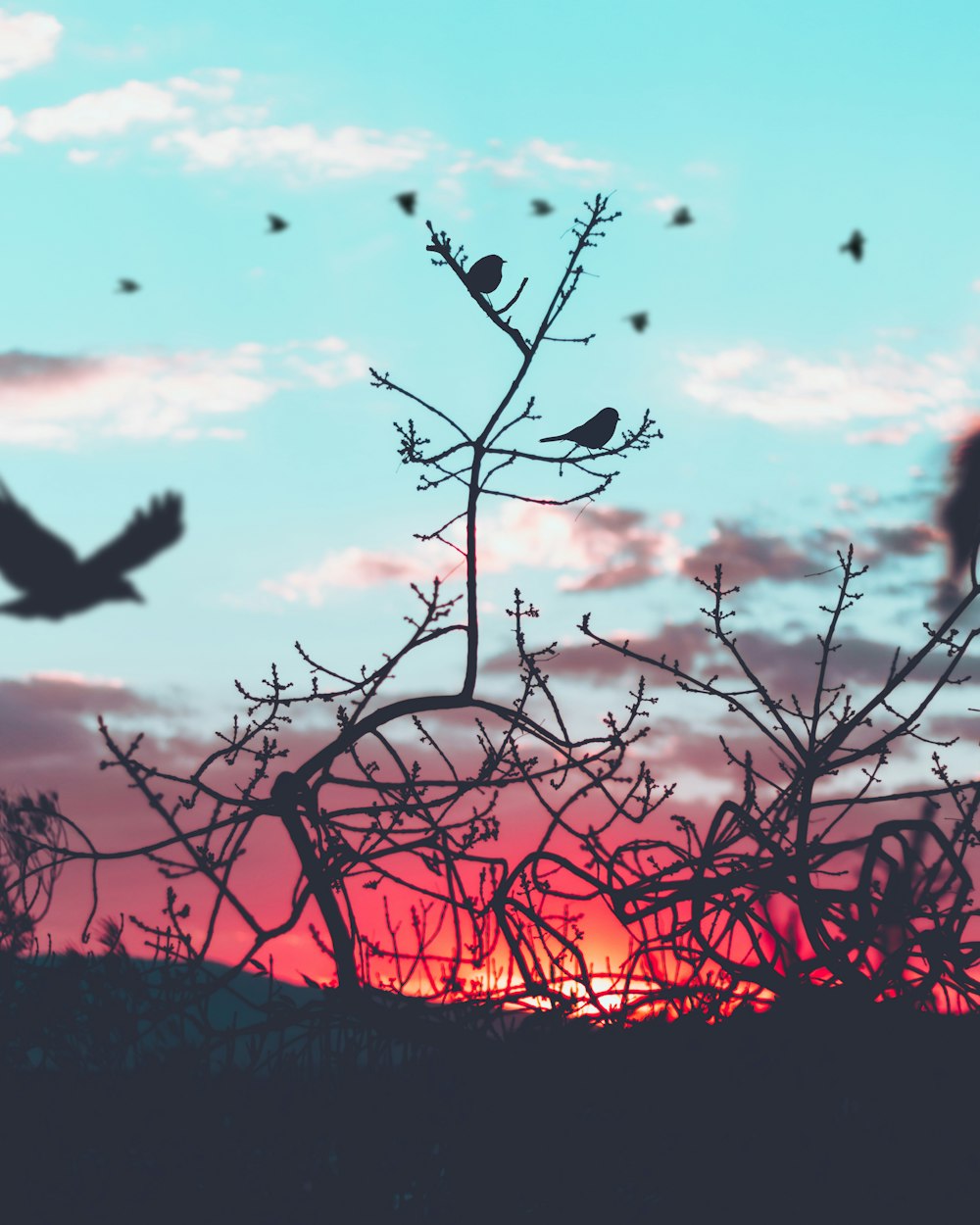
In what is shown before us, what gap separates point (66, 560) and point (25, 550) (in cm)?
81

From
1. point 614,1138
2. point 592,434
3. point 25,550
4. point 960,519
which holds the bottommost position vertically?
point 614,1138

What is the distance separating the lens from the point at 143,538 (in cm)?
1381

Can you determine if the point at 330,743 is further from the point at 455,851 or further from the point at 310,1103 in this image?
the point at 310,1103

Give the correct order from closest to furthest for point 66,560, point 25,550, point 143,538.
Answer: point 25,550, point 66,560, point 143,538

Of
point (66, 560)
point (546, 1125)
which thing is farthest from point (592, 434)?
point (66, 560)

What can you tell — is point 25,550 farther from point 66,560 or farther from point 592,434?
point 592,434

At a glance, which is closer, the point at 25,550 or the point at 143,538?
the point at 25,550

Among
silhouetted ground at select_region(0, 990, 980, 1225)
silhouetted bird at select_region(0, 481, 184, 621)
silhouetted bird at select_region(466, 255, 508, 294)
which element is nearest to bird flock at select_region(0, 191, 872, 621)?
silhouetted bird at select_region(0, 481, 184, 621)

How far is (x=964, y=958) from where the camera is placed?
3.36 meters

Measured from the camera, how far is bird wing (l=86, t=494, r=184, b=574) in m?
13.6

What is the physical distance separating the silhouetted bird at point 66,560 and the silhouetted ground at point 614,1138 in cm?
904

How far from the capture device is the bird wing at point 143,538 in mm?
13617

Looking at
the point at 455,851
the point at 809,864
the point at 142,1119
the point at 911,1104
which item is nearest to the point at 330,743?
the point at 455,851

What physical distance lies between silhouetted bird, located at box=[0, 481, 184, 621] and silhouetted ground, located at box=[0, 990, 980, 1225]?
9.04m
